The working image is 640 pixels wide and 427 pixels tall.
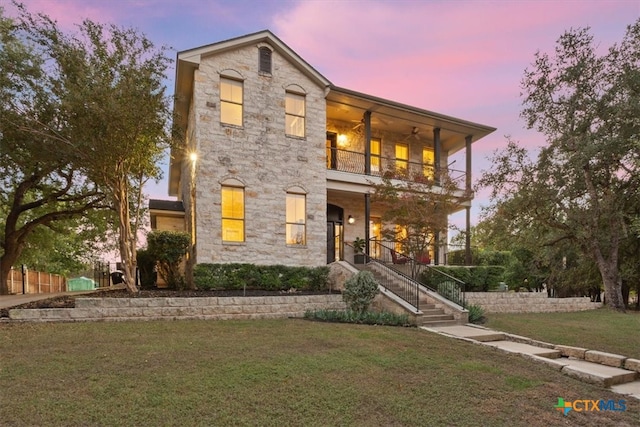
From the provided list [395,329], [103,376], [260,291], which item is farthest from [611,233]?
[103,376]

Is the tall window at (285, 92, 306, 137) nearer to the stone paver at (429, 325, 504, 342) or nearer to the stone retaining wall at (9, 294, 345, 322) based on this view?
the stone retaining wall at (9, 294, 345, 322)

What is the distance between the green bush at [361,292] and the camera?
390 inches

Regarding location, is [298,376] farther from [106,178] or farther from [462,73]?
[462,73]

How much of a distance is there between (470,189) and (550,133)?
171 inches

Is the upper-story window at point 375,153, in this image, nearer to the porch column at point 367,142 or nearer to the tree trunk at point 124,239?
the porch column at point 367,142

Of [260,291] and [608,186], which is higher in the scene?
[608,186]

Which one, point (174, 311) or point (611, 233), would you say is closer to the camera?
point (174, 311)

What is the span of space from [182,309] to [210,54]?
28.0 feet

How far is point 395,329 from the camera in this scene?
343 inches

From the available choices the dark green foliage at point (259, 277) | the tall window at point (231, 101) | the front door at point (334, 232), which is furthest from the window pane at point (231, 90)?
the front door at point (334, 232)

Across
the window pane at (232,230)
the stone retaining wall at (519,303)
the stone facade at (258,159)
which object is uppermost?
the stone facade at (258,159)

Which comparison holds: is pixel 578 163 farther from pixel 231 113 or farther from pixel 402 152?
pixel 231 113

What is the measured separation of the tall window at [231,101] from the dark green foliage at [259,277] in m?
5.02

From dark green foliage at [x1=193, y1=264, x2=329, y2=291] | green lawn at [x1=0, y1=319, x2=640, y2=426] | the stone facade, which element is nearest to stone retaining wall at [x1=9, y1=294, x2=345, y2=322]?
green lawn at [x1=0, y1=319, x2=640, y2=426]
